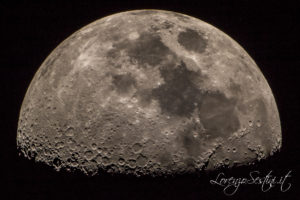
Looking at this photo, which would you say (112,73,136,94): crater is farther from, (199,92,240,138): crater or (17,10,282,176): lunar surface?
(199,92,240,138): crater

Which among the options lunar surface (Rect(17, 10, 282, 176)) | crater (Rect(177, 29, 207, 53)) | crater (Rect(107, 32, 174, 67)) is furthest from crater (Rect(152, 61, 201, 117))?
crater (Rect(177, 29, 207, 53))

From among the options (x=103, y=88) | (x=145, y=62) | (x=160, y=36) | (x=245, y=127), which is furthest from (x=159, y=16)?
(x=245, y=127)

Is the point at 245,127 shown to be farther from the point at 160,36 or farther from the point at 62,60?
the point at 62,60

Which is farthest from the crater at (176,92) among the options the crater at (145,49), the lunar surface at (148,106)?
the crater at (145,49)

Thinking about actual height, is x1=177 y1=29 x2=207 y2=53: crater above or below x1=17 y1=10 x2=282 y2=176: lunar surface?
above

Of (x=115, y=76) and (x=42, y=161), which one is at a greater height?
(x=115, y=76)

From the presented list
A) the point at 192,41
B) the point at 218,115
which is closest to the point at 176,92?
the point at 218,115

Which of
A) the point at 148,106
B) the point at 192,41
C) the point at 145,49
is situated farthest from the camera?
the point at 192,41

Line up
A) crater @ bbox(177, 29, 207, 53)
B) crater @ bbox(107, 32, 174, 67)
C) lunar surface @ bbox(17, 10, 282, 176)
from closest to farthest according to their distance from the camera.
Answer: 1. lunar surface @ bbox(17, 10, 282, 176)
2. crater @ bbox(107, 32, 174, 67)
3. crater @ bbox(177, 29, 207, 53)

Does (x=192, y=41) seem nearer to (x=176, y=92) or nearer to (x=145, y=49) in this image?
(x=145, y=49)
